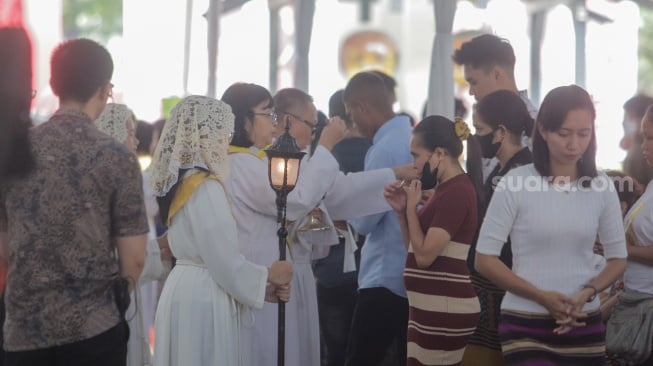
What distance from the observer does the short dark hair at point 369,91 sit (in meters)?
6.01

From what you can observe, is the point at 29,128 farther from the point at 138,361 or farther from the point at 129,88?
the point at 129,88

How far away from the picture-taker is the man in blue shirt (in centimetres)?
557

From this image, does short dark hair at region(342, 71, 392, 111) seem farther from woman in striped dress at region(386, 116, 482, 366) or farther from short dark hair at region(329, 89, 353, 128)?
woman in striped dress at region(386, 116, 482, 366)

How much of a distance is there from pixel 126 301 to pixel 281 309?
1.25 m

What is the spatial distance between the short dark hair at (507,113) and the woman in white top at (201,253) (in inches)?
44.8

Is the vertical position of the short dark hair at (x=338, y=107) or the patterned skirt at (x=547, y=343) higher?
the short dark hair at (x=338, y=107)

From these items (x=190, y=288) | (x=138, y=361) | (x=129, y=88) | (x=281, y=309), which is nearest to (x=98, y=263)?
(x=190, y=288)

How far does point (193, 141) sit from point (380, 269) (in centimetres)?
162

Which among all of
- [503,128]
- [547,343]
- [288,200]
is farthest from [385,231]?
[547,343]

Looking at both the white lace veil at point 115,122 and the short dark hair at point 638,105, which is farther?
the short dark hair at point 638,105

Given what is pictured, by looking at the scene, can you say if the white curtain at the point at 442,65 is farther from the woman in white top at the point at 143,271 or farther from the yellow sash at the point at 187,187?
the yellow sash at the point at 187,187

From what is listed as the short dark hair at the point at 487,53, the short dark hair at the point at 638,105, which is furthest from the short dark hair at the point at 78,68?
the short dark hair at the point at 638,105

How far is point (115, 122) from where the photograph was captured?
5684 millimetres

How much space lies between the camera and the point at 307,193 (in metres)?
5.17
